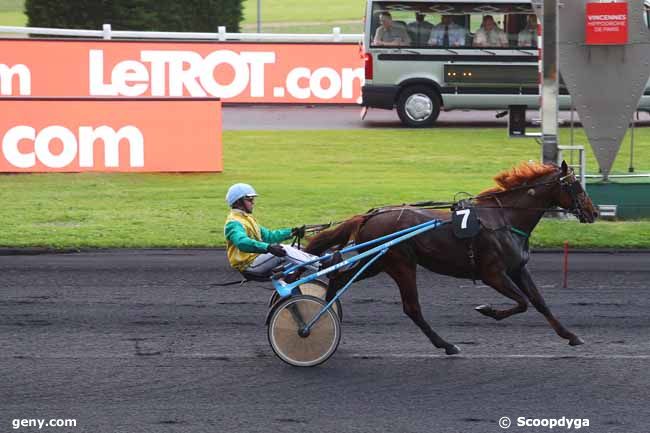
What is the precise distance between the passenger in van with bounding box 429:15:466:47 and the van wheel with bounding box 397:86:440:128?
101 centimetres

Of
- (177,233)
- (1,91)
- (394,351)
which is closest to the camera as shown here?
(394,351)

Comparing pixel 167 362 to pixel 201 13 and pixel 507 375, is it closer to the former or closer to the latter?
pixel 507 375

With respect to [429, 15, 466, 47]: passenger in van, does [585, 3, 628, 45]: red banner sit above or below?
below

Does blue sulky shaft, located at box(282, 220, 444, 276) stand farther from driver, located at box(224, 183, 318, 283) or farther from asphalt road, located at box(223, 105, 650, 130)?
asphalt road, located at box(223, 105, 650, 130)

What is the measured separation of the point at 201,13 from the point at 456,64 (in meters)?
13.5

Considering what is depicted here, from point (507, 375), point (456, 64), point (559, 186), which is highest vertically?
point (456, 64)

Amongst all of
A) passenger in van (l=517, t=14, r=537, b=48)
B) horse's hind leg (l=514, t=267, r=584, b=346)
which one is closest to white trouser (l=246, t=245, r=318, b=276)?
horse's hind leg (l=514, t=267, r=584, b=346)

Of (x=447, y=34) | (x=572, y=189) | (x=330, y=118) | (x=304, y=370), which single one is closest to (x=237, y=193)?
(x=304, y=370)

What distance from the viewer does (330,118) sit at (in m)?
25.4

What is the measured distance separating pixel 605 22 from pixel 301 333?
7900mm

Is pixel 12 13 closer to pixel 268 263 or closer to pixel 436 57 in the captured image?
pixel 436 57

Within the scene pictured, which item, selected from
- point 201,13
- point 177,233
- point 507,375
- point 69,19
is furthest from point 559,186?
point 201,13

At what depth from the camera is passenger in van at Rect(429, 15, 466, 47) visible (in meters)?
23.8

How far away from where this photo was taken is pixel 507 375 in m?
8.74
